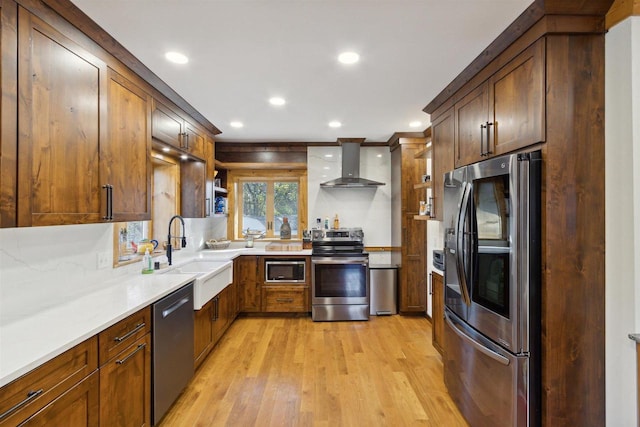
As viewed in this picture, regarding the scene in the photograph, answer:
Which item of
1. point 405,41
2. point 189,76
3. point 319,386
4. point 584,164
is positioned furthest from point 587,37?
point 319,386

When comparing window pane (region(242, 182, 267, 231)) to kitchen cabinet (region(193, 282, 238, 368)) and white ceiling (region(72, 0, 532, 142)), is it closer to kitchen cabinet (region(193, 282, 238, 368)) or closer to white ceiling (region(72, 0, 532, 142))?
kitchen cabinet (region(193, 282, 238, 368))

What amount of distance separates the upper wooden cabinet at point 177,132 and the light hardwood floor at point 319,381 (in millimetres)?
2078

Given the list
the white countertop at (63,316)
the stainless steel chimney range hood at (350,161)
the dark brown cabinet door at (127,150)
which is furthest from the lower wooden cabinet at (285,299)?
the dark brown cabinet door at (127,150)

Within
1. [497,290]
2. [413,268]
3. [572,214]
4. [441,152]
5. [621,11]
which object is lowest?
[413,268]

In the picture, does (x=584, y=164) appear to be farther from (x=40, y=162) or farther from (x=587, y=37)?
(x=40, y=162)

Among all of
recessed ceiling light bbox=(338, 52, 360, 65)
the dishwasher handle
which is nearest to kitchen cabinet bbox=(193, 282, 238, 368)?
the dishwasher handle

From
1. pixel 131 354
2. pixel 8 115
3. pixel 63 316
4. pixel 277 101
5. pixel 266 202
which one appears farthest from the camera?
pixel 266 202

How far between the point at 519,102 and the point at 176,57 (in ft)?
7.09

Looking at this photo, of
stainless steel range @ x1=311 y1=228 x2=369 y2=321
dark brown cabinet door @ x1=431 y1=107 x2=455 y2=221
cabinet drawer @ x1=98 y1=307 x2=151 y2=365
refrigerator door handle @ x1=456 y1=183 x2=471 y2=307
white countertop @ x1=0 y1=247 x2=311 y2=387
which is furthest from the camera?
stainless steel range @ x1=311 y1=228 x2=369 y2=321

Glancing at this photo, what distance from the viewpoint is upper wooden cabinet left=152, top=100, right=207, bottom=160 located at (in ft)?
8.67

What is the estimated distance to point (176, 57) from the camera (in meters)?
2.16

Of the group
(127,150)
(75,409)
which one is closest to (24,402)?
(75,409)

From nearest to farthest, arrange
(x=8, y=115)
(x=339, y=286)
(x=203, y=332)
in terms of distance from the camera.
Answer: (x=8, y=115) < (x=203, y=332) < (x=339, y=286)

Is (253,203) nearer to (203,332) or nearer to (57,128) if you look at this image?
(203,332)
